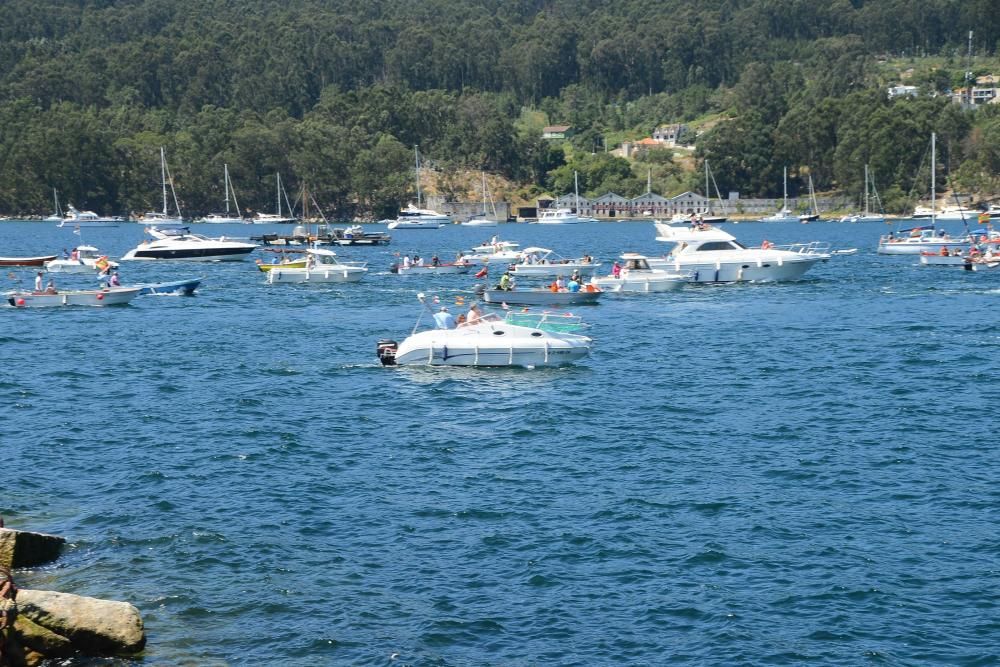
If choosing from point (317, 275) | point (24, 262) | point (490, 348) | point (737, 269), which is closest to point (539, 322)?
point (490, 348)

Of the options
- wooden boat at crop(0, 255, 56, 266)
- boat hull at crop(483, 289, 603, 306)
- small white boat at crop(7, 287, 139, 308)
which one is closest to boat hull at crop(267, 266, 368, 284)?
small white boat at crop(7, 287, 139, 308)

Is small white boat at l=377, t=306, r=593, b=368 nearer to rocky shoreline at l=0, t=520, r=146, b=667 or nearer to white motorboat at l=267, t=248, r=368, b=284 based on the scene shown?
rocky shoreline at l=0, t=520, r=146, b=667

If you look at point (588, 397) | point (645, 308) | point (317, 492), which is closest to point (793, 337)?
point (645, 308)

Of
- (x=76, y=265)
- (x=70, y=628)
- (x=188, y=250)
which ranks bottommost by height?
(x=70, y=628)

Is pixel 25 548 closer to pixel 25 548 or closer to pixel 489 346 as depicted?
pixel 25 548

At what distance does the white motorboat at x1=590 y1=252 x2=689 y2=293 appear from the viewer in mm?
83438

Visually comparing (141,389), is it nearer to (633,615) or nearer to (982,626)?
(633,615)

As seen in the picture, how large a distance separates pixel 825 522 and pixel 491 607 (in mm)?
9354

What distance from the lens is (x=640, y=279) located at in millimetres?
83500

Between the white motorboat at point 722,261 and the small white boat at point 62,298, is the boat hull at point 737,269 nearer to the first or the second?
the white motorboat at point 722,261

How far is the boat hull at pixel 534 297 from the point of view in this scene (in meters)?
73.4

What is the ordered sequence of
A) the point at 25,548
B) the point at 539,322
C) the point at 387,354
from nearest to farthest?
the point at 25,548 < the point at 539,322 < the point at 387,354

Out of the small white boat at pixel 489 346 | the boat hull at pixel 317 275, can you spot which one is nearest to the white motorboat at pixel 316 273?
the boat hull at pixel 317 275

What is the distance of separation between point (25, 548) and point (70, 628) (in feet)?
17.3
